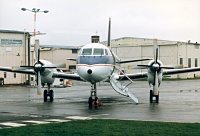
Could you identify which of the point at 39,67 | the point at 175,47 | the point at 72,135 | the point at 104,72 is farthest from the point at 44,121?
the point at 175,47

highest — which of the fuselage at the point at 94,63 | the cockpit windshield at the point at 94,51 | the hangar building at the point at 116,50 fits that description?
the hangar building at the point at 116,50

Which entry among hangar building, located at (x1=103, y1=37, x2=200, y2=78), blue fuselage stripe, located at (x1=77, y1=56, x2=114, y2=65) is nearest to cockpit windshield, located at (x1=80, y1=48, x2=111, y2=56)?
blue fuselage stripe, located at (x1=77, y1=56, x2=114, y2=65)

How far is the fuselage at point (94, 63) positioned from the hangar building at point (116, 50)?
39.2 meters

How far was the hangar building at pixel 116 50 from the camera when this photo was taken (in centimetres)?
6200

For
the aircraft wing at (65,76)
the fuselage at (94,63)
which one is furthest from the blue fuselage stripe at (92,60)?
the aircraft wing at (65,76)

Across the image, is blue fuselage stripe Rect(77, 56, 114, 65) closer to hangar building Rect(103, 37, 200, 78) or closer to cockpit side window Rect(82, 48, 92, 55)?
cockpit side window Rect(82, 48, 92, 55)

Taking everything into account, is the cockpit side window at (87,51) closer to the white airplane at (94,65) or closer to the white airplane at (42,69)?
the white airplane at (94,65)

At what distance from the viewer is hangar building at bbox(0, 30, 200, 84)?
203 feet

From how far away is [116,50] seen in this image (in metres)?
94.6

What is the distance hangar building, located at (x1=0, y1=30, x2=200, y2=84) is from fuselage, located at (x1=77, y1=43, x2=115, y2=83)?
39.2 metres

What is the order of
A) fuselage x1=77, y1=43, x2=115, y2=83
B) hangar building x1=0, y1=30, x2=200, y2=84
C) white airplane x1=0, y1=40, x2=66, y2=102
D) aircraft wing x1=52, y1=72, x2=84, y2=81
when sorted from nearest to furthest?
fuselage x1=77, y1=43, x2=115, y2=83 → white airplane x1=0, y1=40, x2=66, y2=102 → aircraft wing x1=52, y1=72, x2=84, y2=81 → hangar building x1=0, y1=30, x2=200, y2=84

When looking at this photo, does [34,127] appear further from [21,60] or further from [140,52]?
[140,52]

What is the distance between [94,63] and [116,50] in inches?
2837

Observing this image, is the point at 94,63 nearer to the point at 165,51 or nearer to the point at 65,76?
the point at 65,76
